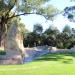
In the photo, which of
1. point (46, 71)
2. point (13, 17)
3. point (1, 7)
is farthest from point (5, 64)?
point (13, 17)

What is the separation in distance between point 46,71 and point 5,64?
412cm

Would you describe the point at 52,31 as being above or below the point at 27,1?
below

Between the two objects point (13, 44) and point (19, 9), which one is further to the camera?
point (19, 9)

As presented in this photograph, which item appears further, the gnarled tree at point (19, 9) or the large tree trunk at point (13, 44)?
the gnarled tree at point (19, 9)

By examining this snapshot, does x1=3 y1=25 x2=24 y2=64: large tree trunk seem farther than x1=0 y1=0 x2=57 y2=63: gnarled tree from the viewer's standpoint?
No

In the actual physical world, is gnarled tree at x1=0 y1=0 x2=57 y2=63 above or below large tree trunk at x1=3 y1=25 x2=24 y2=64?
above

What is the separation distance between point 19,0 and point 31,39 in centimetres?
1113

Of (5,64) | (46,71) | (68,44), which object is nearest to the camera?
(46,71)

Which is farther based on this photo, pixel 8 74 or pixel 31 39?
pixel 31 39

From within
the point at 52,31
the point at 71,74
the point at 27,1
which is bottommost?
the point at 71,74

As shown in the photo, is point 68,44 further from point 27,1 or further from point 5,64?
point 5,64

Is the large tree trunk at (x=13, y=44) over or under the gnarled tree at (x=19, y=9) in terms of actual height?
under

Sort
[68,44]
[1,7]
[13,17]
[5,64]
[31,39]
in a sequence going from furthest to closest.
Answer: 1. [31,39]
2. [68,44]
3. [13,17]
4. [1,7]
5. [5,64]

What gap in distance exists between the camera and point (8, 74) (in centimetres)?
1366
